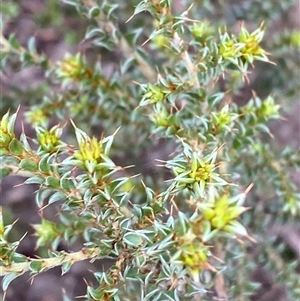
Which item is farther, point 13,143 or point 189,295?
point 189,295

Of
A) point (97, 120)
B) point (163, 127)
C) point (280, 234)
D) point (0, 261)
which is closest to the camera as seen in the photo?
point (0, 261)

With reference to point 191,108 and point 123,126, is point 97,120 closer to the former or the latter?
point 123,126

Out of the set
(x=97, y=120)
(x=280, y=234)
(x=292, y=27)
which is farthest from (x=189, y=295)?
(x=292, y=27)

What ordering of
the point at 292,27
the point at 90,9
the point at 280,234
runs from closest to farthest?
1. the point at 90,9
2. the point at 280,234
3. the point at 292,27

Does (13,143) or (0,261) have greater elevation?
(13,143)

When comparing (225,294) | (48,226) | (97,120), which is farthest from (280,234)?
(48,226)

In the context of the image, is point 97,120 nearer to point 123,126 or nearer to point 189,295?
point 123,126

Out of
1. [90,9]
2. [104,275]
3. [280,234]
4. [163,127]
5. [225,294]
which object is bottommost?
[280,234]
